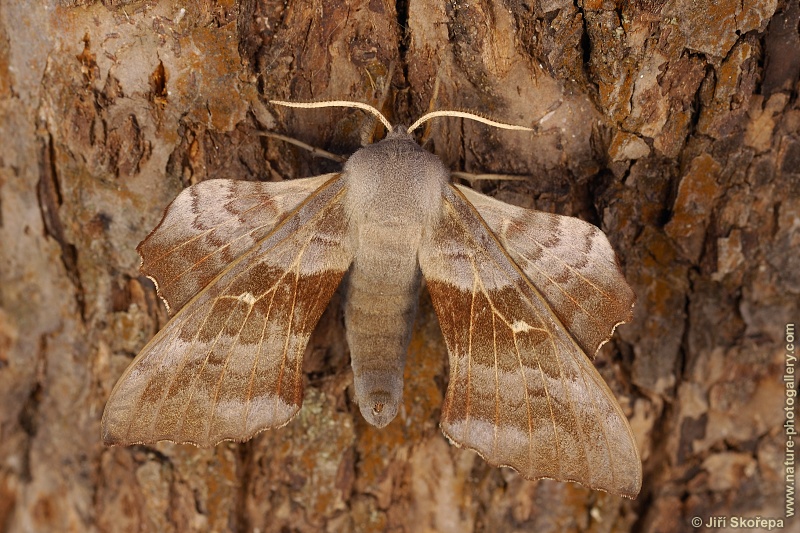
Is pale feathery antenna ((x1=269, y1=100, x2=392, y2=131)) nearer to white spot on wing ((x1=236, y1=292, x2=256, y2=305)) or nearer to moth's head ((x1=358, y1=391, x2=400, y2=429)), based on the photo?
white spot on wing ((x1=236, y1=292, x2=256, y2=305))

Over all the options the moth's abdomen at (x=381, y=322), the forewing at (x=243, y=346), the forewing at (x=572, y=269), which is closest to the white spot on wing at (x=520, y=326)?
the forewing at (x=572, y=269)

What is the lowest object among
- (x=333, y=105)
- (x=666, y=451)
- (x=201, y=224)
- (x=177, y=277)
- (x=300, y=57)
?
(x=666, y=451)

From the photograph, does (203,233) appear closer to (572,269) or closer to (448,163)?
(448,163)

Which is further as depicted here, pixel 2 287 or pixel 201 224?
pixel 2 287

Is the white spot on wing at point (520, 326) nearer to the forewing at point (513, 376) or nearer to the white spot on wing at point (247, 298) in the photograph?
the forewing at point (513, 376)

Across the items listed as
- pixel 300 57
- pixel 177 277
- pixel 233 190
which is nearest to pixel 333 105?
pixel 300 57

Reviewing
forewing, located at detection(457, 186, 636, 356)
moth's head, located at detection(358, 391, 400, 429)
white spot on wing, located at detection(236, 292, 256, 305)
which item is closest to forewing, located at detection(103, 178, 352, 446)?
white spot on wing, located at detection(236, 292, 256, 305)

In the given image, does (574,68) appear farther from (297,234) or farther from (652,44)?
(297,234)
